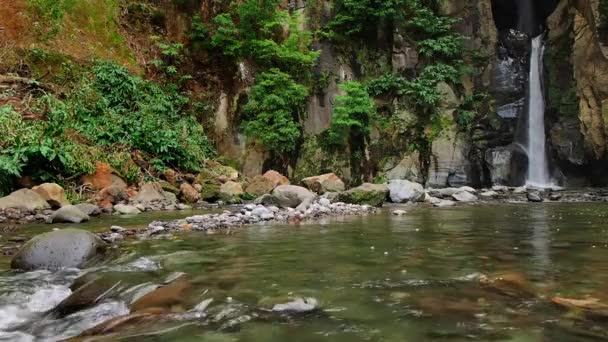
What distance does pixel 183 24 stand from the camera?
18047 millimetres

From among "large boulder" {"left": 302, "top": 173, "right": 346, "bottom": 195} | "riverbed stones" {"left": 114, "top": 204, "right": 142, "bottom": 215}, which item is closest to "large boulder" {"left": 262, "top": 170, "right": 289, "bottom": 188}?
"large boulder" {"left": 302, "top": 173, "right": 346, "bottom": 195}

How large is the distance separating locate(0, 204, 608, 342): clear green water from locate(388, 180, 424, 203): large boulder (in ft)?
18.2

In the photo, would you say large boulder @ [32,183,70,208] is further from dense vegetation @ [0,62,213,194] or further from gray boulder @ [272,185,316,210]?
gray boulder @ [272,185,316,210]

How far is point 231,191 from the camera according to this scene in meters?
12.7

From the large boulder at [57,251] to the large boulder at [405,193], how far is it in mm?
9084

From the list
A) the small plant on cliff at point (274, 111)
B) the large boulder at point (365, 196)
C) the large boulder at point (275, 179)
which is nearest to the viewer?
the large boulder at point (365, 196)

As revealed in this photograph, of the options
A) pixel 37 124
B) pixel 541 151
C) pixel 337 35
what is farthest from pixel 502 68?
pixel 37 124

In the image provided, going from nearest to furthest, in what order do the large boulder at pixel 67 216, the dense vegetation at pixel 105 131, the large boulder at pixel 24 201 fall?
the large boulder at pixel 67 216
the large boulder at pixel 24 201
the dense vegetation at pixel 105 131

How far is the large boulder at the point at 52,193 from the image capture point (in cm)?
943

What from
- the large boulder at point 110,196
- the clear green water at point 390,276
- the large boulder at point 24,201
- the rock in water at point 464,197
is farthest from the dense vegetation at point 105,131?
the rock in water at point 464,197

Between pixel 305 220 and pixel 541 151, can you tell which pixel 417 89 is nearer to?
pixel 541 151

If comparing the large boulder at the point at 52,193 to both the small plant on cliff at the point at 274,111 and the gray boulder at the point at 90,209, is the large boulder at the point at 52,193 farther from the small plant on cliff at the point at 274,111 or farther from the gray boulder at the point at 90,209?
the small plant on cliff at the point at 274,111

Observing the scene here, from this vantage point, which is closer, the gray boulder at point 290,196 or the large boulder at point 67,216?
the large boulder at point 67,216

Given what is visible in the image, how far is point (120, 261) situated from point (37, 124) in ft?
26.4
